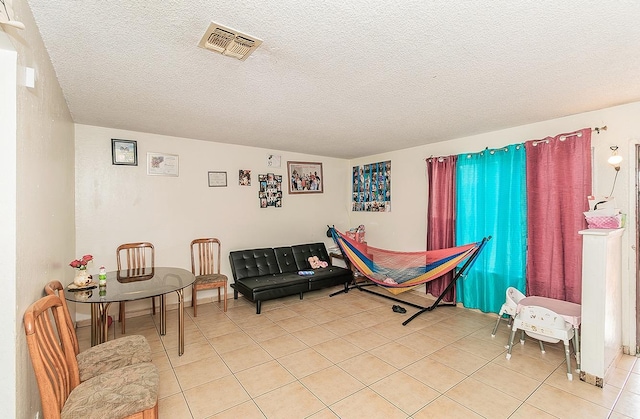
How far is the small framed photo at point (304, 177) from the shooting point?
16.4 ft

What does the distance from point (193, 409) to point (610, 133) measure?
4.26 m

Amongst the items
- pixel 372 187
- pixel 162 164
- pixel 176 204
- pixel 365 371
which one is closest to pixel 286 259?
pixel 176 204

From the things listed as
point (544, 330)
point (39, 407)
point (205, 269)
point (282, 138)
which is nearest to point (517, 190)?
point (544, 330)

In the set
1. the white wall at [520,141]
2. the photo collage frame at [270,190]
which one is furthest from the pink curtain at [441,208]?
the photo collage frame at [270,190]

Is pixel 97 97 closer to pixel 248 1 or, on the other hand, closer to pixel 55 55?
pixel 55 55

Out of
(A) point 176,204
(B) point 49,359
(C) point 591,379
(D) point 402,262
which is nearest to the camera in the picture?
(B) point 49,359

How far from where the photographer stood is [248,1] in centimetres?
129

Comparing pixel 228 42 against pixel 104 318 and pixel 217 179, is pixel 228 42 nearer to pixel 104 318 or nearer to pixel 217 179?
pixel 104 318

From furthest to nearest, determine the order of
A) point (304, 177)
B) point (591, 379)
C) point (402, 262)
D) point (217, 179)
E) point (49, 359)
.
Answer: point (304, 177) < point (217, 179) < point (402, 262) < point (591, 379) < point (49, 359)

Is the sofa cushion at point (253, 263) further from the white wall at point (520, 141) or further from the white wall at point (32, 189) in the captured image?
the white wall at point (32, 189)

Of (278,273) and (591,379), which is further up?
(278,273)

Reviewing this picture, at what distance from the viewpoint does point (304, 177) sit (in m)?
5.14

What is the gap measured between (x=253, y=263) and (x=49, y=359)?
297 centimetres

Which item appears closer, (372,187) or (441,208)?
(441,208)
